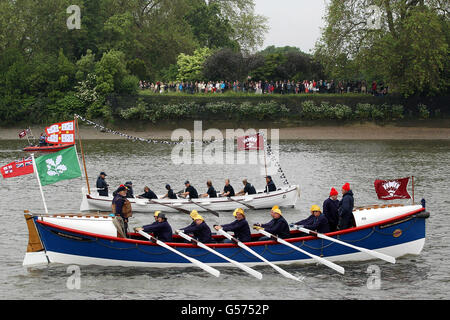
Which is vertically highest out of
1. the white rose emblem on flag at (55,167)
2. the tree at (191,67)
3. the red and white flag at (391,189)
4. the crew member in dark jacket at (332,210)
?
the tree at (191,67)

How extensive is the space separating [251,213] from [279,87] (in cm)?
3622

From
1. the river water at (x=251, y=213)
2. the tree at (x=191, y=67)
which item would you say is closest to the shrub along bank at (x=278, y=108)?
the tree at (x=191, y=67)

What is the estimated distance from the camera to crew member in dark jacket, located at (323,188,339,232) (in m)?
22.0

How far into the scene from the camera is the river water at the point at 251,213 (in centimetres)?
1944

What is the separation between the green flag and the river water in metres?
2.93

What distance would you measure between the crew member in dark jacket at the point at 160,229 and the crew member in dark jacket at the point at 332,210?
5122mm

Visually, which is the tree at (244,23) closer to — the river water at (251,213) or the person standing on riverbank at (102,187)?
the river water at (251,213)

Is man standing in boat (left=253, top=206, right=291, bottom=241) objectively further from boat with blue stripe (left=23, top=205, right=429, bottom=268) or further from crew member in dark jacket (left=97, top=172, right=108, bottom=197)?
crew member in dark jacket (left=97, top=172, right=108, bottom=197)

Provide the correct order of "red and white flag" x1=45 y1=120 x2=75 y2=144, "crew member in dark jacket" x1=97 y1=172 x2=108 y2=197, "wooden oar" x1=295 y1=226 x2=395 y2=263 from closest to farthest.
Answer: "wooden oar" x1=295 y1=226 x2=395 y2=263 → "red and white flag" x1=45 y1=120 x2=75 y2=144 → "crew member in dark jacket" x1=97 y1=172 x2=108 y2=197

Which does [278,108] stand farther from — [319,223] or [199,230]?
[199,230]

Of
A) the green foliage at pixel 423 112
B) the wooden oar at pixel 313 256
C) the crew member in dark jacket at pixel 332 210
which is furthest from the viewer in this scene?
the green foliage at pixel 423 112
